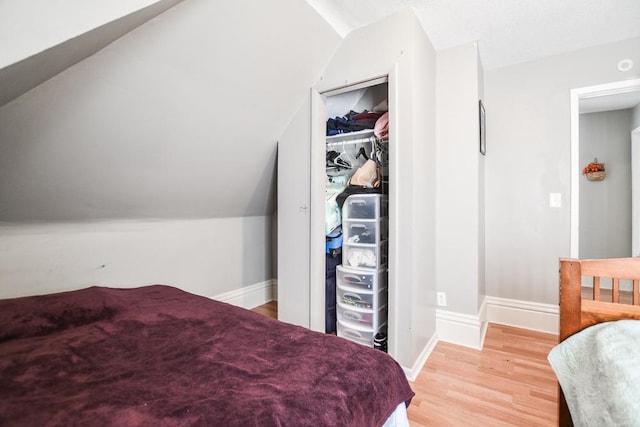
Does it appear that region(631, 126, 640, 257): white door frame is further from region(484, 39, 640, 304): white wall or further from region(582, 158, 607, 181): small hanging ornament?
region(484, 39, 640, 304): white wall

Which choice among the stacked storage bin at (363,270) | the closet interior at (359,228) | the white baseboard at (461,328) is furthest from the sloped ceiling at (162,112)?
the white baseboard at (461,328)

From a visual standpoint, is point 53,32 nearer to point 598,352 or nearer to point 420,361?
point 598,352

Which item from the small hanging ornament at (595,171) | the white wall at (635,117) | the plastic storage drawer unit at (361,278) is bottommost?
the plastic storage drawer unit at (361,278)

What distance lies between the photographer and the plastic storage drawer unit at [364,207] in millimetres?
2104

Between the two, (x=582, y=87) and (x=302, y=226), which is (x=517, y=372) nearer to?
(x=302, y=226)

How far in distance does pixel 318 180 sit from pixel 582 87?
86.3 inches

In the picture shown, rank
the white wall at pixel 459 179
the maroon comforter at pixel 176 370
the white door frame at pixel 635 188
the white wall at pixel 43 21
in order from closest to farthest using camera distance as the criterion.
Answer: the maroon comforter at pixel 176 370
the white wall at pixel 43 21
the white wall at pixel 459 179
the white door frame at pixel 635 188

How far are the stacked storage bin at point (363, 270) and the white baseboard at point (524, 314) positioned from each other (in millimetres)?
1136

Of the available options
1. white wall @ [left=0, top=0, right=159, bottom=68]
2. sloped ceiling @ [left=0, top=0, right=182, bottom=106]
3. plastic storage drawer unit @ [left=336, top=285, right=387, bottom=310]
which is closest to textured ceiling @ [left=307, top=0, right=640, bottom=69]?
sloped ceiling @ [left=0, top=0, right=182, bottom=106]

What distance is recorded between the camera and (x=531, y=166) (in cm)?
245

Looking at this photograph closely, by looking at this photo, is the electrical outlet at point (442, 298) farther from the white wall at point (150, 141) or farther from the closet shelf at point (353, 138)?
the white wall at point (150, 141)

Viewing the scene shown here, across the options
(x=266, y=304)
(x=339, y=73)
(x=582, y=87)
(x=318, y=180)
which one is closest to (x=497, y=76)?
(x=582, y=87)

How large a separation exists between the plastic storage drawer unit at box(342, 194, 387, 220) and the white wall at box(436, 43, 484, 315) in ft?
1.74

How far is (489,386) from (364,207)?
1.32 m
